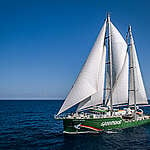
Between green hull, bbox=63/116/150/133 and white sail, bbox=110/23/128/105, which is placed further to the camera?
white sail, bbox=110/23/128/105

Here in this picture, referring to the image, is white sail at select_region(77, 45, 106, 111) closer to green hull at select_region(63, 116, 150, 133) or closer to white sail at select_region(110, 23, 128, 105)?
green hull at select_region(63, 116, 150, 133)

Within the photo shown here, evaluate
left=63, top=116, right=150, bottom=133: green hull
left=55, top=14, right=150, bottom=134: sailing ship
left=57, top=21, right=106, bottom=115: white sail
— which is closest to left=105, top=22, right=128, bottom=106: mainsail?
left=55, top=14, right=150, bottom=134: sailing ship

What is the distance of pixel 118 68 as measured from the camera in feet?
111

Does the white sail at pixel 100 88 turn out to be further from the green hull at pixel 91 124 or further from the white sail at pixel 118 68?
the white sail at pixel 118 68

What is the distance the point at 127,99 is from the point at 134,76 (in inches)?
187

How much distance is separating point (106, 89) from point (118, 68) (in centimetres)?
438

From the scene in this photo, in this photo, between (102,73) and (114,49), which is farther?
(114,49)

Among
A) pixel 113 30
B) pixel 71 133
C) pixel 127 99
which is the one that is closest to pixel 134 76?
pixel 127 99

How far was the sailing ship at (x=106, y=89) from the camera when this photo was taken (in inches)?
1092

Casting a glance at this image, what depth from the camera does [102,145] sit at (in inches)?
936

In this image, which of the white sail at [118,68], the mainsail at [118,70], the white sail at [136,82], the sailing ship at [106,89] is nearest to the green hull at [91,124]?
the sailing ship at [106,89]

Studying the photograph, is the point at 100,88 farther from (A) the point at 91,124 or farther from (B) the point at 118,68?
(A) the point at 91,124

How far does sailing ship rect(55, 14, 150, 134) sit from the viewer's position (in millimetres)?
27734

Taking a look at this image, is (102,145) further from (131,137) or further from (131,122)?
(131,122)
